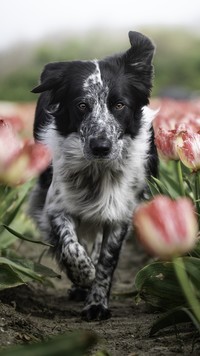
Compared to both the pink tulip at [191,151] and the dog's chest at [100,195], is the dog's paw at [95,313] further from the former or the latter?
the pink tulip at [191,151]

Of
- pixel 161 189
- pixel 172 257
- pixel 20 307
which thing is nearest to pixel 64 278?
pixel 20 307

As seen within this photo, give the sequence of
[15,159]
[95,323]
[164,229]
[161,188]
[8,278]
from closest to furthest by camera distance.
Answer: [164,229] < [15,159] < [8,278] < [161,188] < [95,323]

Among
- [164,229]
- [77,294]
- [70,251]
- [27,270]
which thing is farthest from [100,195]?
[164,229]

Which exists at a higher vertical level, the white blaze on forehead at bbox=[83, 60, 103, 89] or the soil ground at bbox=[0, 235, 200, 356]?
the white blaze on forehead at bbox=[83, 60, 103, 89]

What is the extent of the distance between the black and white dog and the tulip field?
0.66 feet

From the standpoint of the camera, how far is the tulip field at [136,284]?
2.03 m

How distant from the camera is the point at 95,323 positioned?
4379 millimetres

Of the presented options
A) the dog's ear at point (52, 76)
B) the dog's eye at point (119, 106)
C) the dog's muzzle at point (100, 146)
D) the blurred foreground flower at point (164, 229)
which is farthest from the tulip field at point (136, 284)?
the dog's ear at point (52, 76)

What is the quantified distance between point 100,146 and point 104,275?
0.95 metres

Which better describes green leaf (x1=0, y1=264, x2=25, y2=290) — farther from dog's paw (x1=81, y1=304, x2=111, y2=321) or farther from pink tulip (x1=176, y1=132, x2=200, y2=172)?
pink tulip (x1=176, y1=132, x2=200, y2=172)

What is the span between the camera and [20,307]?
4.44m

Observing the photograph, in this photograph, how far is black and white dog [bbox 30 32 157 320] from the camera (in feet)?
15.6

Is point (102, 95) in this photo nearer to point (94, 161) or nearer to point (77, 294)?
point (94, 161)

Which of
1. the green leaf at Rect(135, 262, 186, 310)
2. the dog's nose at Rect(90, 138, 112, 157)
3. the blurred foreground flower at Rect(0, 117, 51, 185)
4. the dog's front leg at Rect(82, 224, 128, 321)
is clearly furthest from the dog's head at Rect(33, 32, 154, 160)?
the blurred foreground flower at Rect(0, 117, 51, 185)
